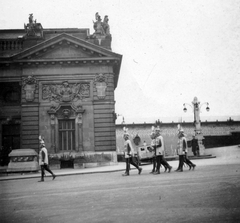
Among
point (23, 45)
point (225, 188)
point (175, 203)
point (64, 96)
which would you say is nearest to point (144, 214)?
point (175, 203)

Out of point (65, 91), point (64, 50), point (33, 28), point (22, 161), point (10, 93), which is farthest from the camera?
point (10, 93)

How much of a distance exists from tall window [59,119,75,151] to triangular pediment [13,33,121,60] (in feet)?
18.7

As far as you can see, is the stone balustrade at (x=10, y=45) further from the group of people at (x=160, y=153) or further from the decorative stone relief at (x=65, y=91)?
the group of people at (x=160, y=153)

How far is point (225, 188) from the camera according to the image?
7230 mm

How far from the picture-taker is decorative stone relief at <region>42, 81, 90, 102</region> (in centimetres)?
2519

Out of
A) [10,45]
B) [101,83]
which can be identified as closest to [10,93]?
[10,45]

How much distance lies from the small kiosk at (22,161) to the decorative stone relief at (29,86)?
6.56m

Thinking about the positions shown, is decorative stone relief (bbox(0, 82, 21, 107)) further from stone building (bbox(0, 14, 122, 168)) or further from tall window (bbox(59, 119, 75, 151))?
tall window (bbox(59, 119, 75, 151))

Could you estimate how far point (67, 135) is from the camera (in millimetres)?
25125

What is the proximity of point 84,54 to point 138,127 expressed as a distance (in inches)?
1203

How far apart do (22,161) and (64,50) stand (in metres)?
10.6

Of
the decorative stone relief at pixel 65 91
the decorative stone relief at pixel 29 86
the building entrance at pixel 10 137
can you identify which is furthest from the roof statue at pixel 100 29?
the building entrance at pixel 10 137

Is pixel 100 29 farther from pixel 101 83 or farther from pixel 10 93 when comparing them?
pixel 10 93

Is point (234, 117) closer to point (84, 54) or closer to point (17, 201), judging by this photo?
point (84, 54)
